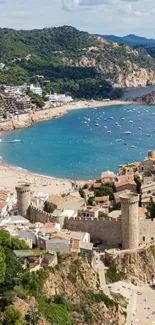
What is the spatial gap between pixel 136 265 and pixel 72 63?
123 meters

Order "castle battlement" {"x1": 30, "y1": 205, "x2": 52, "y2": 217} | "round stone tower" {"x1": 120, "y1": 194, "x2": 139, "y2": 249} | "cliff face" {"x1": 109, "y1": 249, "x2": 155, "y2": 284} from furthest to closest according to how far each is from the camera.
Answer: "castle battlement" {"x1": 30, "y1": 205, "x2": 52, "y2": 217} < "cliff face" {"x1": 109, "y1": 249, "x2": 155, "y2": 284} < "round stone tower" {"x1": 120, "y1": 194, "x2": 139, "y2": 249}

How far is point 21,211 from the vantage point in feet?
81.9

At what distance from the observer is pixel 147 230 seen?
911 inches

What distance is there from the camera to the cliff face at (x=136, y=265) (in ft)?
72.8

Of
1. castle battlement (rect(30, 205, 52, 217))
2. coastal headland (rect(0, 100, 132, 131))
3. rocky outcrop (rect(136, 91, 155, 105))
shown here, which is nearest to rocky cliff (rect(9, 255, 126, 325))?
castle battlement (rect(30, 205, 52, 217))

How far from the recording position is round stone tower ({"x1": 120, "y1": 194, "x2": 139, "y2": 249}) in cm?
2167

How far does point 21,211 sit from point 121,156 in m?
28.2

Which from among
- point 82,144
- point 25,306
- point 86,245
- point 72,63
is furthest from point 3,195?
point 72,63

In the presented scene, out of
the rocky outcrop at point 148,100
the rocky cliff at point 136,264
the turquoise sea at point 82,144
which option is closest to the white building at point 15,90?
the turquoise sea at point 82,144

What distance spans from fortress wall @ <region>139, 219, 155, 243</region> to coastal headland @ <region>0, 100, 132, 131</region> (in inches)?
2089

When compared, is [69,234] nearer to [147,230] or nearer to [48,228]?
[48,228]

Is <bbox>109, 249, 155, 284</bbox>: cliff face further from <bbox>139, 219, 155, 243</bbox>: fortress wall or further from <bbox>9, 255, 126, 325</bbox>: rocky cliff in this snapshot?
<bbox>9, 255, 126, 325</bbox>: rocky cliff

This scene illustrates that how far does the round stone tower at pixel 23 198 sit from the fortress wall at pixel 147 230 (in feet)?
17.0

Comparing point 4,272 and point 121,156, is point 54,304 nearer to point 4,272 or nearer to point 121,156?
point 4,272
